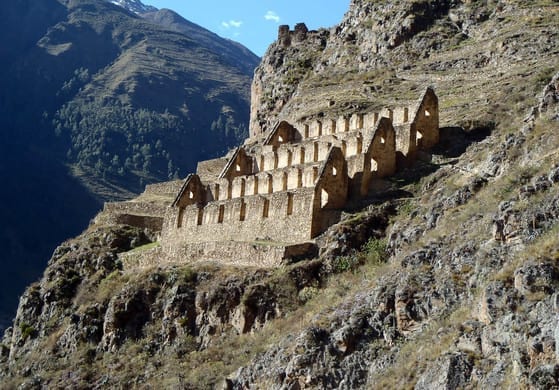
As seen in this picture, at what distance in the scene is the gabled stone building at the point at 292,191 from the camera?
34.7 m

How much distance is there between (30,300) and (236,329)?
48.8 feet

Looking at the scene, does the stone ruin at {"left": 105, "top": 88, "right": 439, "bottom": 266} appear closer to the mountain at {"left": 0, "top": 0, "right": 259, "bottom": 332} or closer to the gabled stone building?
the gabled stone building

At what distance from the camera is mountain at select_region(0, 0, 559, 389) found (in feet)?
67.1

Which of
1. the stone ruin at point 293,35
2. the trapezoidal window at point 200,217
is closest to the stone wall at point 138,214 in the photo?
the trapezoidal window at point 200,217

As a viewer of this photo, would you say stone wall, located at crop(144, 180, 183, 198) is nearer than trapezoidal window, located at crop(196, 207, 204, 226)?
No

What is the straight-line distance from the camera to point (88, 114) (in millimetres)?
136625

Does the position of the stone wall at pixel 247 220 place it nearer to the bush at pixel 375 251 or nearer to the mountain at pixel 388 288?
the mountain at pixel 388 288

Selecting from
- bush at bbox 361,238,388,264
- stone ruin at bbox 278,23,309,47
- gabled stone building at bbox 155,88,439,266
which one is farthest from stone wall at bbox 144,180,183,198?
stone ruin at bbox 278,23,309,47

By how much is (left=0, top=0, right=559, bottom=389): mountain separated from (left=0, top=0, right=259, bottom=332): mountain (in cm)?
5252

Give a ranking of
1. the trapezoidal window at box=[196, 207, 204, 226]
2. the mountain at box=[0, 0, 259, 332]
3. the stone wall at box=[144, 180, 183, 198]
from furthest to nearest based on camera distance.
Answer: the mountain at box=[0, 0, 259, 332] < the stone wall at box=[144, 180, 183, 198] < the trapezoidal window at box=[196, 207, 204, 226]

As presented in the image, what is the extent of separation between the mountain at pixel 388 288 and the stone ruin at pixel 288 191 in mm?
995

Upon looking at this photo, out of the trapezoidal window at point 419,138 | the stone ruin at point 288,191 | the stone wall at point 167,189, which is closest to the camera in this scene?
the stone ruin at point 288,191

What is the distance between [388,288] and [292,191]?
11.0 meters

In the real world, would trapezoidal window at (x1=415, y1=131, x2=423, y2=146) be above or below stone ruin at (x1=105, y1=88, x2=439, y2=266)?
above
